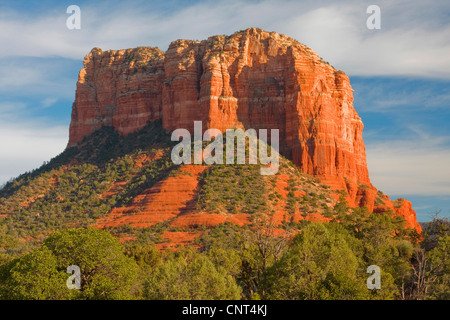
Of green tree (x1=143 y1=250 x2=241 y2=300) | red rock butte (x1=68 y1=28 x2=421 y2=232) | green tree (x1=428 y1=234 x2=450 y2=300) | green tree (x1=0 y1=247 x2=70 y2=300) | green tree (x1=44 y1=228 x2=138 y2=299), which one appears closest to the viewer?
green tree (x1=143 y1=250 x2=241 y2=300)

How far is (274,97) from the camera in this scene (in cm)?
11162

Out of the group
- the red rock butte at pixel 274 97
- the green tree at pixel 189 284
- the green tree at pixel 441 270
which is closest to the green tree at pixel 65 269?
the green tree at pixel 189 284

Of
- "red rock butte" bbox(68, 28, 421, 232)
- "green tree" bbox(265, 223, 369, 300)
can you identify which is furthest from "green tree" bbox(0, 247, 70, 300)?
"red rock butte" bbox(68, 28, 421, 232)

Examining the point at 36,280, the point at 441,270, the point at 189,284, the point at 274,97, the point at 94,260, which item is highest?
the point at 274,97

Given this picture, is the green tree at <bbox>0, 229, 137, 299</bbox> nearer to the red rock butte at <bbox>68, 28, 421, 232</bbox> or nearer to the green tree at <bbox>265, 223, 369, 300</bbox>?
the green tree at <bbox>265, 223, 369, 300</bbox>

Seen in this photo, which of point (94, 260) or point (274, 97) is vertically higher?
point (274, 97)

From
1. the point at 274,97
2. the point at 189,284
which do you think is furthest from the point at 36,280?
the point at 274,97

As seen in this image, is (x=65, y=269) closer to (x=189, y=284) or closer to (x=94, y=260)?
(x=94, y=260)

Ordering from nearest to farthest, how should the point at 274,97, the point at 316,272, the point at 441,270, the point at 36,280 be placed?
the point at 36,280 → the point at 316,272 → the point at 441,270 → the point at 274,97

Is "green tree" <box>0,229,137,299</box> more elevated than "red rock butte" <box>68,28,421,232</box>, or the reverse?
"red rock butte" <box>68,28,421,232</box>

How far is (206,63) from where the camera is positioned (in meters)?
112

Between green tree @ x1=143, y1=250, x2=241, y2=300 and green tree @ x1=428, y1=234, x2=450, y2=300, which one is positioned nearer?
green tree @ x1=143, y1=250, x2=241, y2=300

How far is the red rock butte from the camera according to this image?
357ft
